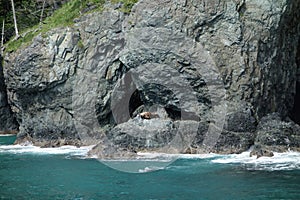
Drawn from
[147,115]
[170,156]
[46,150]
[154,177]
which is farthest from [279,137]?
[46,150]

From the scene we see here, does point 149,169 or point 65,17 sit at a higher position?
point 65,17

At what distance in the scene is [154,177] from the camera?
81.3 feet

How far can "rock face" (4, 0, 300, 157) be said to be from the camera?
34.9 meters

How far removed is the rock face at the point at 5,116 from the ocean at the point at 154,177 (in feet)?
83.0

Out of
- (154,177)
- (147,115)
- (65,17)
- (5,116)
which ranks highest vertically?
(65,17)

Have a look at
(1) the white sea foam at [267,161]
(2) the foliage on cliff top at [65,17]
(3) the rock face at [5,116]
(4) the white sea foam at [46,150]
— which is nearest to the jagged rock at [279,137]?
(1) the white sea foam at [267,161]

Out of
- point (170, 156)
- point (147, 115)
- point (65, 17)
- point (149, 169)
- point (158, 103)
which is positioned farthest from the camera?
point (65, 17)

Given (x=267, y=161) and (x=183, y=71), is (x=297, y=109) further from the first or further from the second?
(x=267, y=161)

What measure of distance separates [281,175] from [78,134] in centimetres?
2361

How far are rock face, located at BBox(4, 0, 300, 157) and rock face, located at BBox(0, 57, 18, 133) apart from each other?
668 inches

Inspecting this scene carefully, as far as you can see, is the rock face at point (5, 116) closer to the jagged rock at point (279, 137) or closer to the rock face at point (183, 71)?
the rock face at point (183, 71)

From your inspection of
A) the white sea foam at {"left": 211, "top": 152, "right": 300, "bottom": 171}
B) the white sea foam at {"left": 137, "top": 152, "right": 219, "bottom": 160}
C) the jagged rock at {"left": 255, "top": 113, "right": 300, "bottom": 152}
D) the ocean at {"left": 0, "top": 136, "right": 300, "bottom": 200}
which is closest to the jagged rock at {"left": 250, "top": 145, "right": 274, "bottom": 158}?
the white sea foam at {"left": 211, "top": 152, "right": 300, "bottom": 171}

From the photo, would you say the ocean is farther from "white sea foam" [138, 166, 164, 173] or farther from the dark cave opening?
the dark cave opening

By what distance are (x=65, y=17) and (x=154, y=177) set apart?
2603cm
